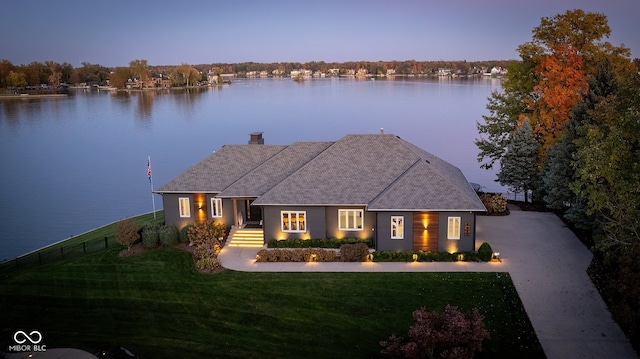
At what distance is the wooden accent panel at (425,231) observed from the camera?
2633cm

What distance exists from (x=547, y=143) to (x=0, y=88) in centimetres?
19510

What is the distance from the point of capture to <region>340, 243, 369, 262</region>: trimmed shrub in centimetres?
2608

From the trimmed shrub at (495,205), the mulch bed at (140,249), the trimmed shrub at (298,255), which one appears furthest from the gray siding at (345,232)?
the trimmed shrub at (495,205)

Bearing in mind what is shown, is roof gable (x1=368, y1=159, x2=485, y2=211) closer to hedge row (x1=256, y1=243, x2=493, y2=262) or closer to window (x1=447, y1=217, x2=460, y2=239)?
window (x1=447, y1=217, x2=460, y2=239)

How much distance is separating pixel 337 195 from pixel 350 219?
138cm

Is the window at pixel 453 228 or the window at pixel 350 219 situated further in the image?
the window at pixel 350 219

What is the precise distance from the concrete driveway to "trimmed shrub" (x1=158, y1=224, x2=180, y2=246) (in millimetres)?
15905

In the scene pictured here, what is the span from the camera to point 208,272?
83.9ft

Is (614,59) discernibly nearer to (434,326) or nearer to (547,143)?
(547,143)

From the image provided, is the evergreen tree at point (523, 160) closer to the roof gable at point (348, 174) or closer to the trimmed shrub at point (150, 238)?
the roof gable at point (348, 174)

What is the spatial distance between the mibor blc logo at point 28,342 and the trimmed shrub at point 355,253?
12.9m

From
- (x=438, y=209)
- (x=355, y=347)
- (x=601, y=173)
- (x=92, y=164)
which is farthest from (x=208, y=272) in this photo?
(x=92, y=164)

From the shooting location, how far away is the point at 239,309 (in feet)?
72.8

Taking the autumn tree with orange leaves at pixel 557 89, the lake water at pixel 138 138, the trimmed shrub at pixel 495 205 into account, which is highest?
the autumn tree with orange leaves at pixel 557 89
